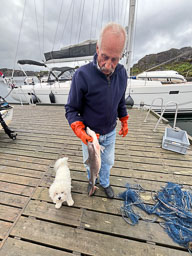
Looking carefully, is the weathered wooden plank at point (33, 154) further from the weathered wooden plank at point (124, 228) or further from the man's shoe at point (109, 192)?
the weathered wooden plank at point (124, 228)

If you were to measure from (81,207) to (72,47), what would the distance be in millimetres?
9200

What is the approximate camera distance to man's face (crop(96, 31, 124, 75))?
1.11 meters

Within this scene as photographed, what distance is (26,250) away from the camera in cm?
140

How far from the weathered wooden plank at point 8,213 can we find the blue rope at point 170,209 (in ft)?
5.36

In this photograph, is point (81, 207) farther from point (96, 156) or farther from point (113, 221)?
point (96, 156)

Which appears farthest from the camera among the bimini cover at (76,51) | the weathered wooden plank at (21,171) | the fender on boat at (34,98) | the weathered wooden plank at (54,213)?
the fender on boat at (34,98)

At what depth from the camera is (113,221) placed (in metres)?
1.66

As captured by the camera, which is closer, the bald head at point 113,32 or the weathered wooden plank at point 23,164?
the bald head at point 113,32

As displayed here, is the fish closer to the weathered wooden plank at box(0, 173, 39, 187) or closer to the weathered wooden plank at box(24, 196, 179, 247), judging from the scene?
the weathered wooden plank at box(24, 196, 179, 247)

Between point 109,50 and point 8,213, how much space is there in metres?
2.63

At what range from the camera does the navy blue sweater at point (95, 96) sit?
1357 millimetres

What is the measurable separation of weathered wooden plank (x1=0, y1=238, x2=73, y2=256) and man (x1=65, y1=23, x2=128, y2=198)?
4.47ft

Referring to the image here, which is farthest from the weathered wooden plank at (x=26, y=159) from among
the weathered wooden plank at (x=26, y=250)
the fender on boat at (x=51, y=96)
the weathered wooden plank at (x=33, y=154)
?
the fender on boat at (x=51, y=96)

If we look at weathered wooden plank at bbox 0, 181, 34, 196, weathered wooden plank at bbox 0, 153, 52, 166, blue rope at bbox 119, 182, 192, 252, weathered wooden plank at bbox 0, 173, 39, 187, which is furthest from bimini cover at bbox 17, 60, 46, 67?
blue rope at bbox 119, 182, 192, 252
